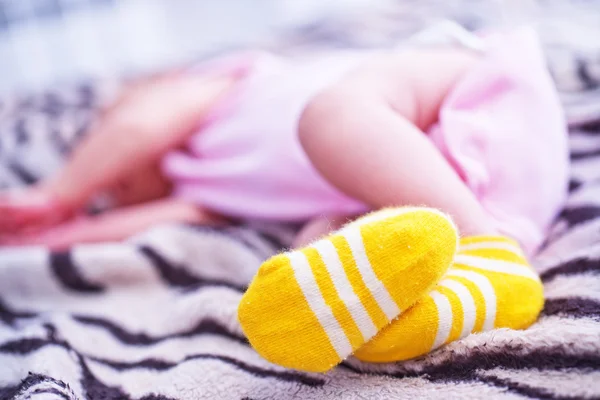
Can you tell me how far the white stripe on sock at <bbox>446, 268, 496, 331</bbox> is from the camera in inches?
15.8

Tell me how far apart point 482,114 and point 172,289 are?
0.42 m

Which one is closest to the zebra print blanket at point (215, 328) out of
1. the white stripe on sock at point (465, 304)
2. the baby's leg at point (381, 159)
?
the white stripe on sock at point (465, 304)

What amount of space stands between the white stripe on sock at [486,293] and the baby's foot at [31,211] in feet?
2.05

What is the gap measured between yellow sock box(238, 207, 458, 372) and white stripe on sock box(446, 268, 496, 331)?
43 mm

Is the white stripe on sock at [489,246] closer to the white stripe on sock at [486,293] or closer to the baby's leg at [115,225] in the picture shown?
the white stripe on sock at [486,293]

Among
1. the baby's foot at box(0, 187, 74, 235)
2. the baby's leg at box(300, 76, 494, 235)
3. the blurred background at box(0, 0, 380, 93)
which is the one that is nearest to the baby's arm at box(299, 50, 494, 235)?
the baby's leg at box(300, 76, 494, 235)

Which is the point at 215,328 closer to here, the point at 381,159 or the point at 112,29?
the point at 381,159

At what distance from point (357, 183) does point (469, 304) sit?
0.15 meters

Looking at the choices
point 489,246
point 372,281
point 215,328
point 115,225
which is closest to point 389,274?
point 372,281

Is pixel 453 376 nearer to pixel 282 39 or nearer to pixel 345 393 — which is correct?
pixel 345 393

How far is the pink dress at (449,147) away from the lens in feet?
1.73

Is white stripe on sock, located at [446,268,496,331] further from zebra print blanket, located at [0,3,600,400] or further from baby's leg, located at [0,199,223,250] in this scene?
baby's leg, located at [0,199,223,250]

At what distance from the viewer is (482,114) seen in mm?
562

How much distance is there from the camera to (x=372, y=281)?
368 mm
